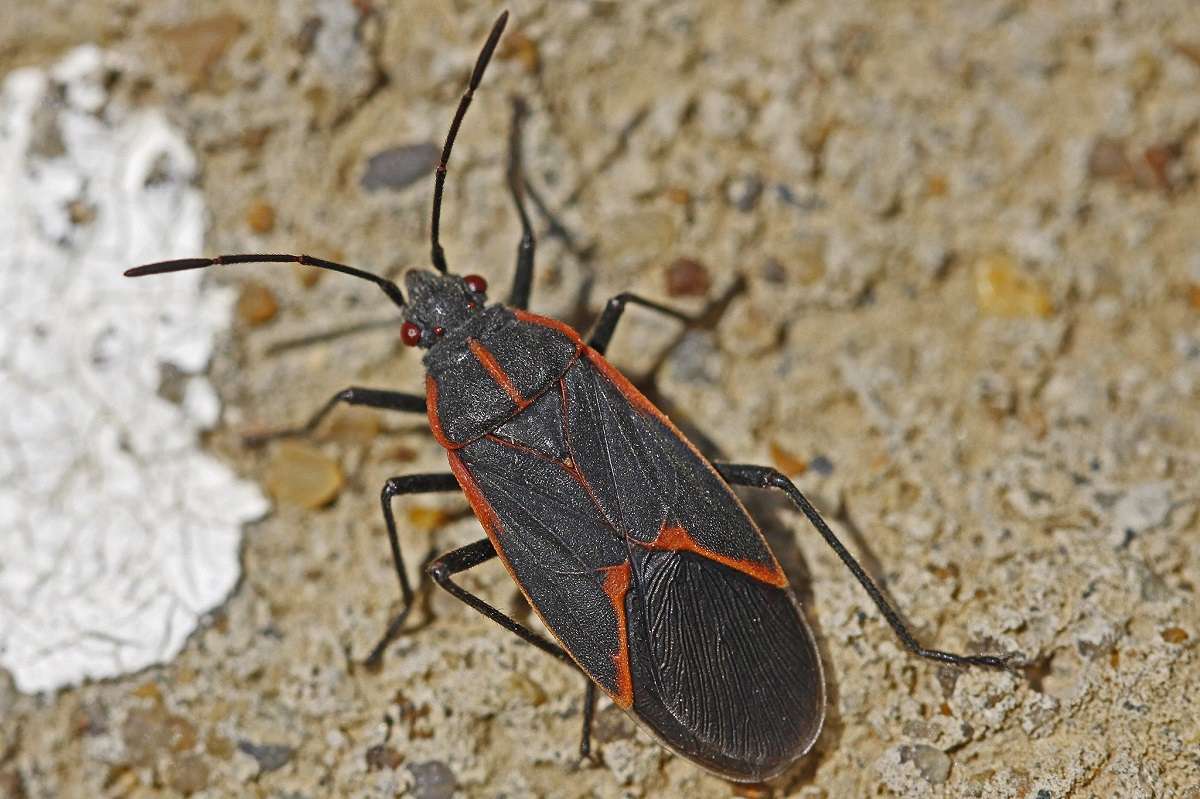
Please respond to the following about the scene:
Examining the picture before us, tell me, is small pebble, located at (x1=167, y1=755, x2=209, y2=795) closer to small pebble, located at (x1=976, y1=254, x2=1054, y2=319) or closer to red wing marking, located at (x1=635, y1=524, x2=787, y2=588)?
red wing marking, located at (x1=635, y1=524, x2=787, y2=588)

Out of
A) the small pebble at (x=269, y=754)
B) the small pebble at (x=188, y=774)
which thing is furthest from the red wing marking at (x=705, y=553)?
the small pebble at (x=188, y=774)

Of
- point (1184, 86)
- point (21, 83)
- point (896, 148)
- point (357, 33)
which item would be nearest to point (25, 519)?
point (21, 83)

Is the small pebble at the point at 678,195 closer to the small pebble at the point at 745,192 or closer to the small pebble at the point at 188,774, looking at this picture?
the small pebble at the point at 745,192

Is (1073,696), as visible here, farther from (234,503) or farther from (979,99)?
(234,503)

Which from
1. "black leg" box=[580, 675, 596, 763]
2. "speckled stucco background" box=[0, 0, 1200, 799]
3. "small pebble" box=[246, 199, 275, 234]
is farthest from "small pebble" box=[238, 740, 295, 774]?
"small pebble" box=[246, 199, 275, 234]

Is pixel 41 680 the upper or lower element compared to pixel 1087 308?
upper

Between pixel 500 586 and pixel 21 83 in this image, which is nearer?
pixel 500 586
